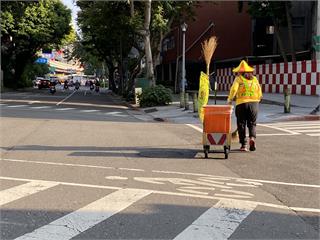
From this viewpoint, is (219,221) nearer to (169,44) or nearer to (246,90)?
(246,90)

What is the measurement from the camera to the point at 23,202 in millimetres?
6422

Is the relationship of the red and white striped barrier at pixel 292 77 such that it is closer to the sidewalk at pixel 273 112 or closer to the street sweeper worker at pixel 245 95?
the sidewalk at pixel 273 112

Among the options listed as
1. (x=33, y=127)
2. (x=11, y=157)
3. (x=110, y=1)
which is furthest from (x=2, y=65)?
(x=11, y=157)

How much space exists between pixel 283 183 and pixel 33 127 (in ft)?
32.3

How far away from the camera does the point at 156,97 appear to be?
28.4 metres

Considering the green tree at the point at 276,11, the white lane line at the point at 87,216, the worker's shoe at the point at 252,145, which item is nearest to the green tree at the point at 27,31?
the green tree at the point at 276,11

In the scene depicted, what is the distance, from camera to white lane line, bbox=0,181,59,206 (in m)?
6.64

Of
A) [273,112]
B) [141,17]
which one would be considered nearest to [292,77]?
[273,112]

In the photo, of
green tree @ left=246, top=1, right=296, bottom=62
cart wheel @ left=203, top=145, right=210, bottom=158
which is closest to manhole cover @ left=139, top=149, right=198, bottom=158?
cart wheel @ left=203, top=145, right=210, bottom=158

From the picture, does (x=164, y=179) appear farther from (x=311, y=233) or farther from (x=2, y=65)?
(x=2, y=65)

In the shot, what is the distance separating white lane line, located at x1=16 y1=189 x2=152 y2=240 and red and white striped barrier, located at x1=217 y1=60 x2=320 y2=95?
58.8ft

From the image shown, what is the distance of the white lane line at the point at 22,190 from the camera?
6.64 m

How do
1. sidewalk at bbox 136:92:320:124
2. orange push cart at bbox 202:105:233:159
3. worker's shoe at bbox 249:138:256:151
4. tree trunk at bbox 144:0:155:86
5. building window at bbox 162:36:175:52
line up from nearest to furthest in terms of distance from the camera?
orange push cart at bbox 202:105:233:159 → worker's shoe at bbox 249:138:256:151 → sidewalk at bbox 136:92:320:124 → tree trunk at bbox 144:0:155:86 → building window at bbox 162:36:175:52

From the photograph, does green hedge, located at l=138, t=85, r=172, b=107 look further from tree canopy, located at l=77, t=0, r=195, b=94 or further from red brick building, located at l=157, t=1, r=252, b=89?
red brick building, located at l=157, t=1, r=252, b=89
